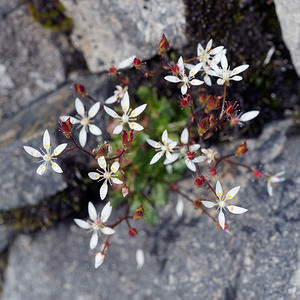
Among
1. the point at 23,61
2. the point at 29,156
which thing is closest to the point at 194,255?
the point at 29,156

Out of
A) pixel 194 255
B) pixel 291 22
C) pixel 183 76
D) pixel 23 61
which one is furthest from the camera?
pixel 23 61

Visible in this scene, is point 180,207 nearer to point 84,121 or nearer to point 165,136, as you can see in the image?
point 165,136

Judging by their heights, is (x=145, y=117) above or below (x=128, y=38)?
below

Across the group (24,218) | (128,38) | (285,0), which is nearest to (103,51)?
(128,38)

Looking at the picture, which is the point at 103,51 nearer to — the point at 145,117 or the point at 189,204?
the point at 145,117

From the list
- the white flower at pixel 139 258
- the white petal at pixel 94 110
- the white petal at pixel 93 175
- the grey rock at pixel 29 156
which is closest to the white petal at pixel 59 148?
the white petal at pixel 93 175

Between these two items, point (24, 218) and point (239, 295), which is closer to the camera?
point (239, 295)

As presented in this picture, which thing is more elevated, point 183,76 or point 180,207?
point 183,76
